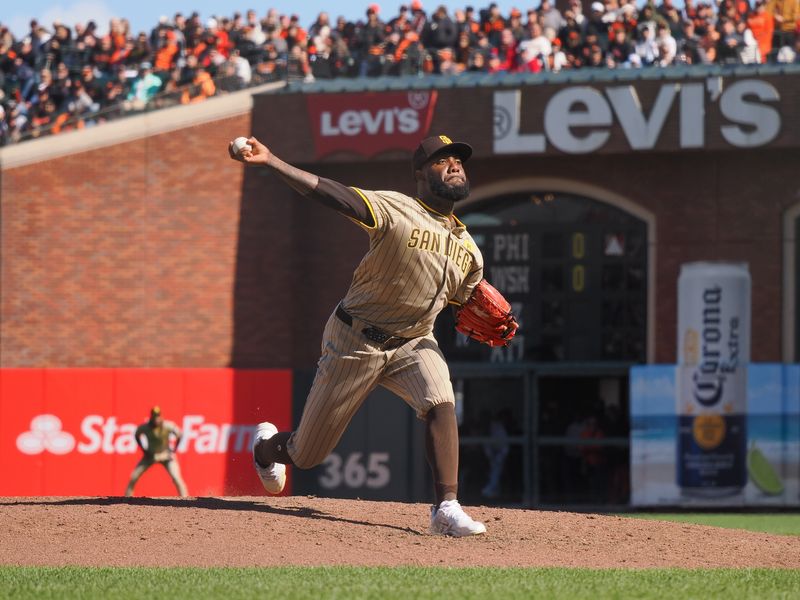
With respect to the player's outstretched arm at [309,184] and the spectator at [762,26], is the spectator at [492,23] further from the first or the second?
the player's outstretched arm at [309,184]

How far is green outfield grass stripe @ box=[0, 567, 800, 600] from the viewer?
20.9 ft

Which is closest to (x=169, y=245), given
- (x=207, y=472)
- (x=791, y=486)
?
(x=207, y=472)

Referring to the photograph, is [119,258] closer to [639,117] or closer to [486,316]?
[639,117]

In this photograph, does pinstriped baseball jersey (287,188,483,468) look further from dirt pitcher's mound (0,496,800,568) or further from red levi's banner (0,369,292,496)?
red levi's banner (0,369,292,496)

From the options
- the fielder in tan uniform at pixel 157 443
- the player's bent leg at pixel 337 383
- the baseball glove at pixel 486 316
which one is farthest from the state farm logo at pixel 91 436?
the player's bent leg at pixel 337 383

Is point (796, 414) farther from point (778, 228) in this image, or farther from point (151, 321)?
point (151, 321)

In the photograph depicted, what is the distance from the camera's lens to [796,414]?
20.0m

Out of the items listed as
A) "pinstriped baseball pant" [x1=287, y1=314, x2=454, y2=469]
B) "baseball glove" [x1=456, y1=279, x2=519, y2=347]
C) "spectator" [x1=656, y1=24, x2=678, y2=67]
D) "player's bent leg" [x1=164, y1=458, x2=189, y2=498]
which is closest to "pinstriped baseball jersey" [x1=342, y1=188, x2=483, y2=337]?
"pinstriped baseball pant" [x1=287, y1=314, x2=454, y2=469]

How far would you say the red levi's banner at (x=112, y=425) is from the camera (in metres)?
20.8

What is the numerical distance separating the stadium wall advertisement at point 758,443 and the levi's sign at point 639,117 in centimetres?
351

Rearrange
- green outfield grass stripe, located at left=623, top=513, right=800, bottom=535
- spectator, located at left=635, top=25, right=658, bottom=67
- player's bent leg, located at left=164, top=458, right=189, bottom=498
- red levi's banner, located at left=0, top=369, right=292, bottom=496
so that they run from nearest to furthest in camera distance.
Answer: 1. green outfield grass stripe, located at left=623, top=513, right=800, bottom=535
2. player's bent leg, located at left=164, top=458, right=189, bottom=498
3. red levi's banner, located at left=0, top=369, right=292, bottom=496
4. spectator, located at left=635, top=25, right=658, bottom=67

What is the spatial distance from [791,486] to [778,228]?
397cm

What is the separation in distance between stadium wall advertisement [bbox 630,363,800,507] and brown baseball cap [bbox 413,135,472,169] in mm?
12758

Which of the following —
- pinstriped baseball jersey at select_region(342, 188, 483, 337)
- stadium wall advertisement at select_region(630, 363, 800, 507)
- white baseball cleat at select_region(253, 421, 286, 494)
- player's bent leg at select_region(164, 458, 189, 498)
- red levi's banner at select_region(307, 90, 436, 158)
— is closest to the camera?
pinstriped baseball jersey at select_region(342, 188, 483, 337)
